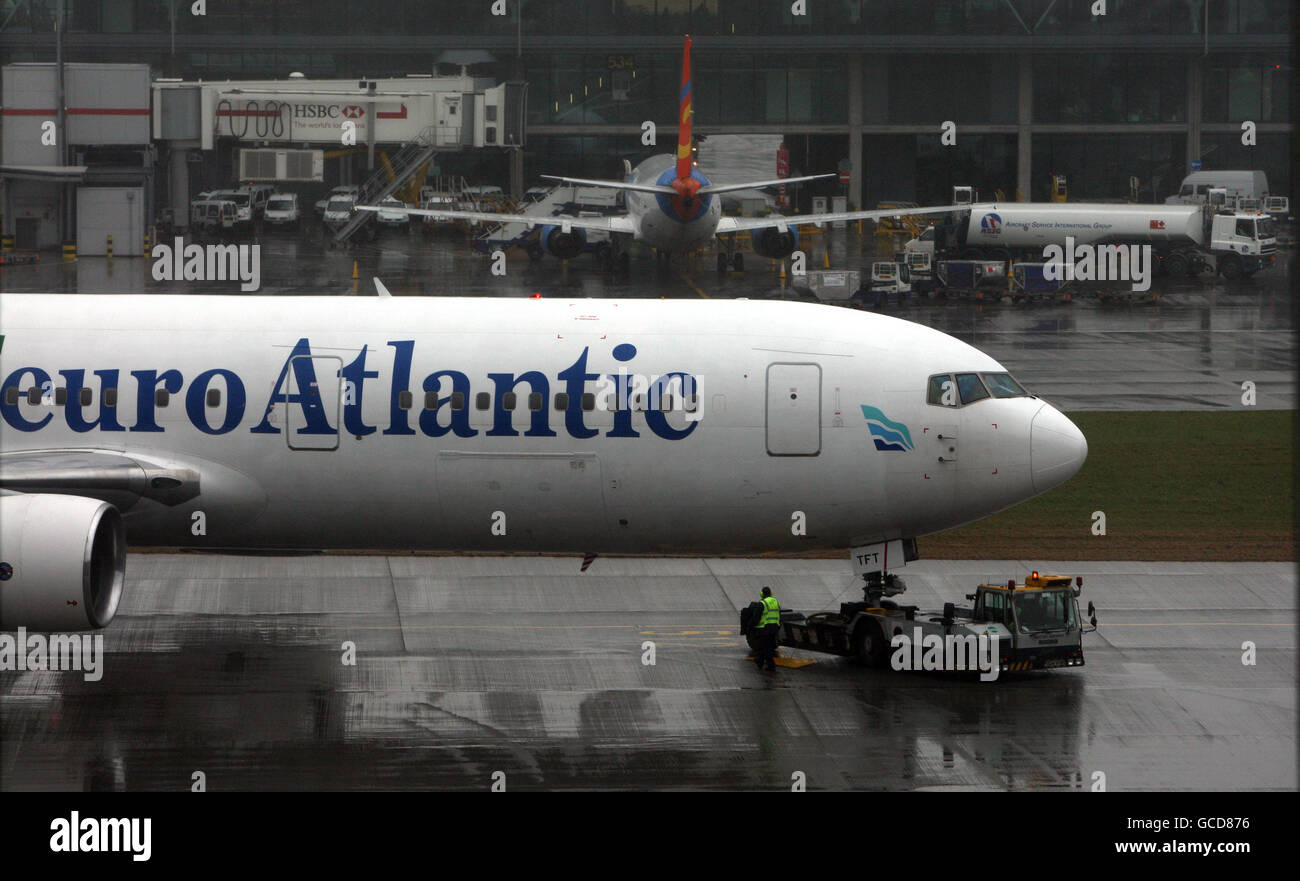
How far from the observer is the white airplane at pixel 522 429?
2317cm

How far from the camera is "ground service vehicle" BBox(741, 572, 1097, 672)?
77.4ft

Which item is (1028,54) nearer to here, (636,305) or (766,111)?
(766,111)

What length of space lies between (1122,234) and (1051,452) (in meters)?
59.7

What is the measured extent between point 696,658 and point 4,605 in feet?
33.1

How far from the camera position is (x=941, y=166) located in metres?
110

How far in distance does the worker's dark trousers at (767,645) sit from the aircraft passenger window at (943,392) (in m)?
4.23

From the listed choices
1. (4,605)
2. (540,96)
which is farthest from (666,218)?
(4,605)

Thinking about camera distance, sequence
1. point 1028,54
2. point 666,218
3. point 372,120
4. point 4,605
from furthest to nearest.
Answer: point 1028,54 < point 372,120 < point 666,218 < point 4,605

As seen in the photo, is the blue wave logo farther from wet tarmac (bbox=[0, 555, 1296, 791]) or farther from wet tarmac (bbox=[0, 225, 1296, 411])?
→ wet tarmac (bbox=[0, 225, 1296, 411])

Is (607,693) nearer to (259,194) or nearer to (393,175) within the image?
(393,175)

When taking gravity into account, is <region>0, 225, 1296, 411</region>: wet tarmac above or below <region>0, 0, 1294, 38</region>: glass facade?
below

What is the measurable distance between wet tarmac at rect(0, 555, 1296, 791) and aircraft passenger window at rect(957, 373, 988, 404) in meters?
4.24

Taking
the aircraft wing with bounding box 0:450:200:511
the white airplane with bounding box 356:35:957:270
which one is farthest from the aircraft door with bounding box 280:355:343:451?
the white airplane with bounding box 356:35:957:270
